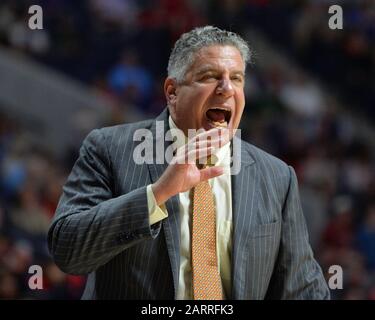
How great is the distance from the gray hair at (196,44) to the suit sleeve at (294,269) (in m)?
0.46

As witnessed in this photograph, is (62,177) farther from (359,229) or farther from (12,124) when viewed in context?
(359,229)

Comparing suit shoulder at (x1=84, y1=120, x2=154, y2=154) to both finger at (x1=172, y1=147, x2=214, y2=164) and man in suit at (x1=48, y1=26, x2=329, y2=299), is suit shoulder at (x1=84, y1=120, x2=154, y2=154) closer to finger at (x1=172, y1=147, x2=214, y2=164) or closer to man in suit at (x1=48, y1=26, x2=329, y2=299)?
man in suit at (x1=48, y1=26, x2=329, y2=299)

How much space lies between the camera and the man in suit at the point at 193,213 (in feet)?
7.84

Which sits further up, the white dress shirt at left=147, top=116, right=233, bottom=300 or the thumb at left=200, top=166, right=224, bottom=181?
the thumb at left=200, top=166, right=224, bottom=181

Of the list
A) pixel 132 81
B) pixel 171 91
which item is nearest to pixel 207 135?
pixel 171 91

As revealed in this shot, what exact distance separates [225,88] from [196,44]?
0.52ft

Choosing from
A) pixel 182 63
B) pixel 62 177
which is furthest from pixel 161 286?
pixel 62 177

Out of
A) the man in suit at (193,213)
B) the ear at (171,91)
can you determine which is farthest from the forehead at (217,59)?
the ear at (171,91)

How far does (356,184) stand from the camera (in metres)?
7.07

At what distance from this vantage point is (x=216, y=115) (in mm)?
2596

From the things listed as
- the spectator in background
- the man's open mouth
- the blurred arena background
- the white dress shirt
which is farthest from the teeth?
the spectator in background

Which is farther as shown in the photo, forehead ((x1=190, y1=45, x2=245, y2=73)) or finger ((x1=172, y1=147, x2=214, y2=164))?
forehead ((x1=190, y1=45, x2=245, y2=73))

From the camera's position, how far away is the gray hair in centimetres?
260

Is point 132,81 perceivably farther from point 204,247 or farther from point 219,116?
point 204,247
